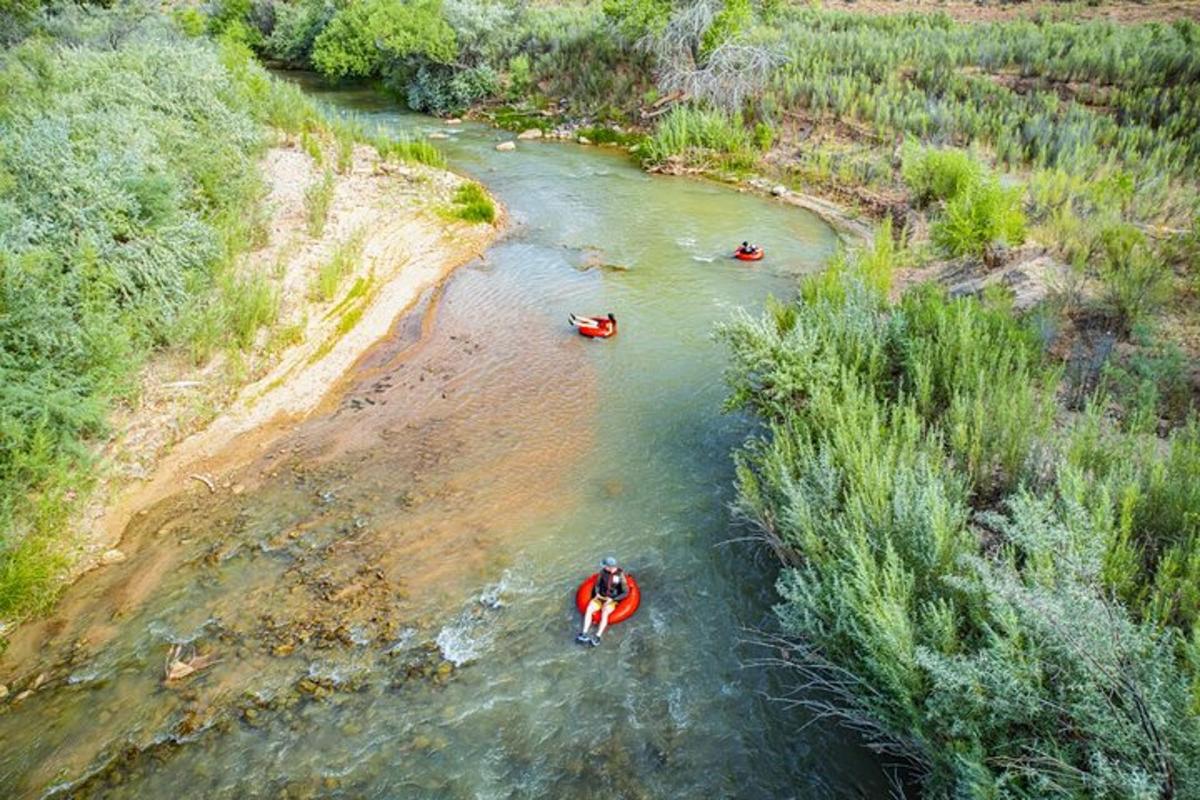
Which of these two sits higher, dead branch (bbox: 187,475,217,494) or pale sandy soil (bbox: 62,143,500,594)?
pale sandy soil (bbox: 62,143,500,594)

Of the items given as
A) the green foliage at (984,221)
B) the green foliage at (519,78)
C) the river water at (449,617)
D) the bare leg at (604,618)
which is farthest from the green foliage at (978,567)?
the green foliage at (519,78)

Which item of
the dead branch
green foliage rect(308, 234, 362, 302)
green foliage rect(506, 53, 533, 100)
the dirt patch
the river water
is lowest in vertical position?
the river water

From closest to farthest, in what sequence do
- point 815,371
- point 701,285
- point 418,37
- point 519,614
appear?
point 519,614 < point 815,371 < point 701,285 < point 418,37

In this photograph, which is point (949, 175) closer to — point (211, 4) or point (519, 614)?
point (519, 614)

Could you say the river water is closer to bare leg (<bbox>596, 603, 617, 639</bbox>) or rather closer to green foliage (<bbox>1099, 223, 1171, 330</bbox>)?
bare leg (<bbox>596, 603, 617, 639</bbox>)

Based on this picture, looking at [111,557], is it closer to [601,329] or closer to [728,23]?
[601,329]

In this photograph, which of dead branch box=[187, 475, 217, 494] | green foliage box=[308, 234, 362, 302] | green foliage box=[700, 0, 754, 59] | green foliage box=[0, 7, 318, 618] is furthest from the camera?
green foliage box=[700, 0, 754, 59]

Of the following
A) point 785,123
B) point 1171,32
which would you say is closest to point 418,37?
point 785,123

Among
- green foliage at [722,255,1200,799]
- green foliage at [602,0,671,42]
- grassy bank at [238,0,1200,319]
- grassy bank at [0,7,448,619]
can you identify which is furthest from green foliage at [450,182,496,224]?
green foliage at [602,0,671,42]
